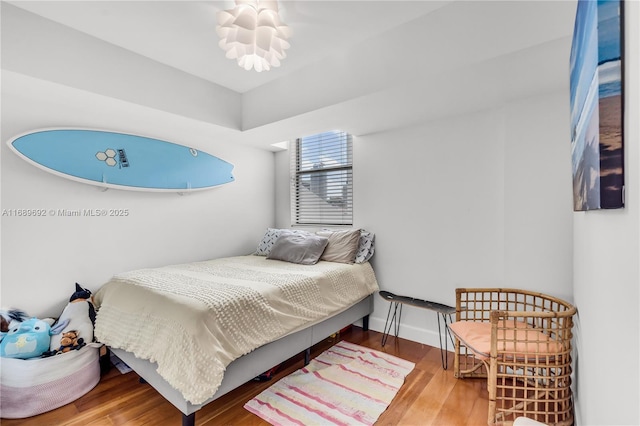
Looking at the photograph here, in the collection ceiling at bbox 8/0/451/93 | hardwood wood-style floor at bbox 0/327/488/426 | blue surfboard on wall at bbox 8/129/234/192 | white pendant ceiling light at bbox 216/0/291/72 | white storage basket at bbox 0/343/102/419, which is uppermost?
ceiling at bbox 8/0/451/93

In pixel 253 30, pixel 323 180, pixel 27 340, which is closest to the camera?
pixel 253 30

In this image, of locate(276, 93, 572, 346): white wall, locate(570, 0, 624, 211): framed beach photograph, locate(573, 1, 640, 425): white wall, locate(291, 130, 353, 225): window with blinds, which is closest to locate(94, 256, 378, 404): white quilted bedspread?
locate(276, 93, 572, 346): white wall

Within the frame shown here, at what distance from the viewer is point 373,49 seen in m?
2.04

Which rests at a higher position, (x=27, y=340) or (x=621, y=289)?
(x=621, y=289)

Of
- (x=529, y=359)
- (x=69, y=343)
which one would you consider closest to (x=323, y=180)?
(x=529, y=359)

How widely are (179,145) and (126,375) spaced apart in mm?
2060

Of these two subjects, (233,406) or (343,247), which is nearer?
(233,406)

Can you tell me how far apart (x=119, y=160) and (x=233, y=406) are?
2.18 meters

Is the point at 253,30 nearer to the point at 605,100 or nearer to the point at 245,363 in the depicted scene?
the point at 605,100

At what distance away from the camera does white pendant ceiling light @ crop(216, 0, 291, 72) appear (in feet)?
4.73

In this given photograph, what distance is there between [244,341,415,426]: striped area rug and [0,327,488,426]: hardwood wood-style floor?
0.07m

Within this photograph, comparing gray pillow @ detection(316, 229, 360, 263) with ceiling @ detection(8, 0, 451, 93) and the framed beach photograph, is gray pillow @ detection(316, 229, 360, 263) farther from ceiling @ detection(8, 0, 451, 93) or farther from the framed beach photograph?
the framed beach photograph

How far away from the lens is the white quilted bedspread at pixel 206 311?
4.83 feet

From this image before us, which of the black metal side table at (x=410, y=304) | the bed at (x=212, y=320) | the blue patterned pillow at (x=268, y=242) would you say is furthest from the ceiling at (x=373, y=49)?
the black metal side table at (x=410, y=304)
